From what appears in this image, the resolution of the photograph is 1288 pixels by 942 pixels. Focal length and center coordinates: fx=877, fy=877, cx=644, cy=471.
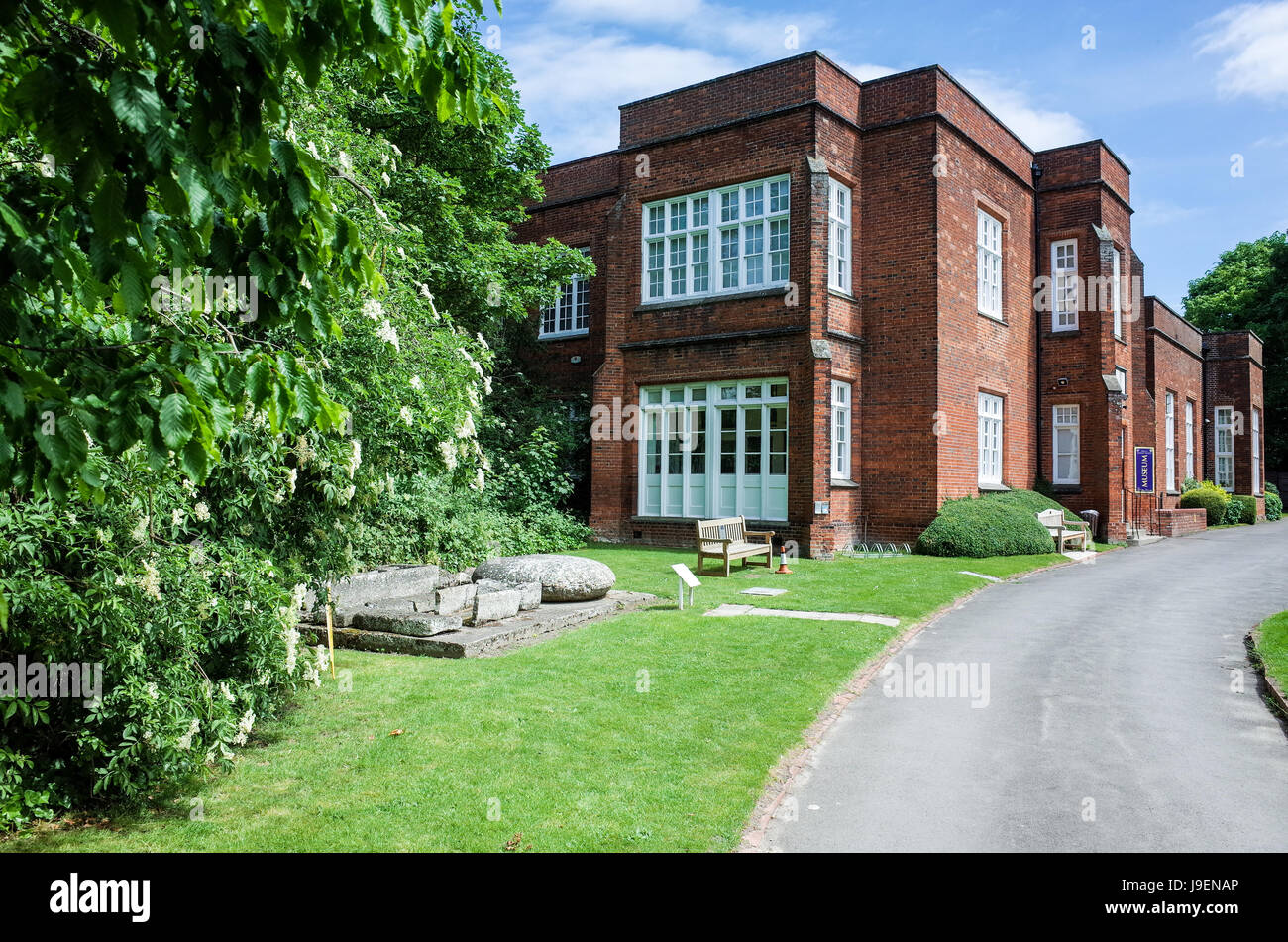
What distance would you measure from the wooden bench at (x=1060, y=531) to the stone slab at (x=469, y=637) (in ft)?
43.2

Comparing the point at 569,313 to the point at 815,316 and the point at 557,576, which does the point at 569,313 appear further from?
the point at 557,576

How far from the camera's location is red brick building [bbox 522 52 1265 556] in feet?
59.8

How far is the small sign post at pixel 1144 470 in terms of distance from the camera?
2416cm

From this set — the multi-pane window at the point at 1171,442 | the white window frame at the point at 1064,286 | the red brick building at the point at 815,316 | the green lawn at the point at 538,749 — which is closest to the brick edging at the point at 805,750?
the green lawn at the point at 538,749

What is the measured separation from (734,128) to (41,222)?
1787 centimetres

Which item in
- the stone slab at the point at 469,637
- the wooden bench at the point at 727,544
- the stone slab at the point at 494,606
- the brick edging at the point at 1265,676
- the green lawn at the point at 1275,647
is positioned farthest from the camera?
the wooden bench at the point at 727,544

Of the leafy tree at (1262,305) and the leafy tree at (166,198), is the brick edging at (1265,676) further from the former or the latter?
the leafy tree at (1262,305)

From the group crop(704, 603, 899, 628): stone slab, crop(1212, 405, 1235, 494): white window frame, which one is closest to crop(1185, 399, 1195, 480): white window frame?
crop(1212, 405, 1235, 494): white window frame

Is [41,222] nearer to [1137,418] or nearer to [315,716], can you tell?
[315,716]

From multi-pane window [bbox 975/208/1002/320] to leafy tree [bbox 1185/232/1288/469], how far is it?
33.2 m

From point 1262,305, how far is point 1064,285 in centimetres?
3355

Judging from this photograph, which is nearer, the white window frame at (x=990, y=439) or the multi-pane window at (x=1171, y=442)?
the white window frame at (x=990, y=439)

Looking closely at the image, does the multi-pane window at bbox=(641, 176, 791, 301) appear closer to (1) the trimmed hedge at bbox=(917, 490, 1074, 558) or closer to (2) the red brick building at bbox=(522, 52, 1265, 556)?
(2) the red brick building at bbox=(522, 52, 1265, 556)

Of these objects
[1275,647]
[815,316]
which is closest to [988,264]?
[815,316]
